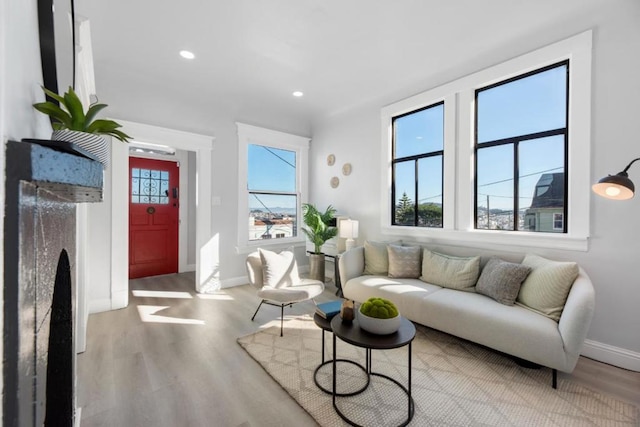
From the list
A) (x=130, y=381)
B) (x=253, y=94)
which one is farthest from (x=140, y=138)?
(x=130, y=381)

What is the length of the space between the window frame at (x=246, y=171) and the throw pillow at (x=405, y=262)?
219 centimetres

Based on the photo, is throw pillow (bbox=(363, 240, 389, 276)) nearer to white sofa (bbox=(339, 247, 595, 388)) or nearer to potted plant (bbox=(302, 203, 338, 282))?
white sofa (bbox=(339, 247, 595, 388))

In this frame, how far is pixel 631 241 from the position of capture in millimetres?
2201

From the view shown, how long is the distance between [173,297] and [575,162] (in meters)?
4.79

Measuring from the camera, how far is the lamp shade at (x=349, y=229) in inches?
158

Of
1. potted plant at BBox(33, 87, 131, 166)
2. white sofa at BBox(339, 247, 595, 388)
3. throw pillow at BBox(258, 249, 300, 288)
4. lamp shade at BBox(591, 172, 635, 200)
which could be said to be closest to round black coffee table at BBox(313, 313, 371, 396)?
white sofa at BBox(339, 247, 595, 388)

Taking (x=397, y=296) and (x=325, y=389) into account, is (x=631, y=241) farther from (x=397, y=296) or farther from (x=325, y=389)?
(x=325, y=389)

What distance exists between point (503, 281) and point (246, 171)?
12.1 feet

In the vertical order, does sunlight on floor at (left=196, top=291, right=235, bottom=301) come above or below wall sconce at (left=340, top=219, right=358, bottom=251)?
below

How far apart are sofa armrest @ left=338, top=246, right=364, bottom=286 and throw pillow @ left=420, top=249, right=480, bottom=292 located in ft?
2.48

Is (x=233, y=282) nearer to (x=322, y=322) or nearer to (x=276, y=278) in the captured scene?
(x=276, y=278)

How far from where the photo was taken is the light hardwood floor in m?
1.69

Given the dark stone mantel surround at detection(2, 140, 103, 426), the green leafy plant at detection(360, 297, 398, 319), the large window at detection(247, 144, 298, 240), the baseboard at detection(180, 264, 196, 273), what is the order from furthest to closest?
the baseboard at detection(180, 264, 196, 273) → the large window at detection(247, 144, 298, 240) → the green leafy plant at detection(360, 297, 398, 319) → the dark stone mantel surround at detection(2, 140, 103, 426)

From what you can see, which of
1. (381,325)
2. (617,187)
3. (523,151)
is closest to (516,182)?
(523,151)
